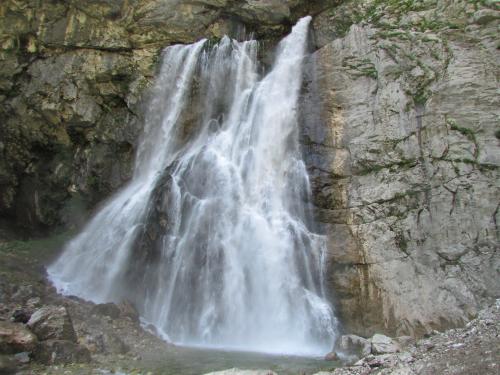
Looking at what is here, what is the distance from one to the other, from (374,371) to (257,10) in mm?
15703

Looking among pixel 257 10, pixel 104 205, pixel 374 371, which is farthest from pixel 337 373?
pixel 257 10

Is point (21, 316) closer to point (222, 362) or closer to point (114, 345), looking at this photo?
point (114, 345)

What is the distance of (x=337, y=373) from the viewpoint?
801 centimetres

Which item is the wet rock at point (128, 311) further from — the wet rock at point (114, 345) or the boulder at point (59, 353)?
the boulder at point (59, 353)

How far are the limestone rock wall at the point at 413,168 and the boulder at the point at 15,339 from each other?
7532mm

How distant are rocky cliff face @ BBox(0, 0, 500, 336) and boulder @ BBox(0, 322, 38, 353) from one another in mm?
7536

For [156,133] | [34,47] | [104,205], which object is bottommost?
[104,205]

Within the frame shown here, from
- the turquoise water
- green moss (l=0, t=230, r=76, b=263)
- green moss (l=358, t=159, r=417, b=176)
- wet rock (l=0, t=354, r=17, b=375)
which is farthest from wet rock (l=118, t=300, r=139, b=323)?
green moss (l=358, t=159, r=417, b=176)

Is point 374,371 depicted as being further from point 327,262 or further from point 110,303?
point 110,303

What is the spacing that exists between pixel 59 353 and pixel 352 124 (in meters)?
10.1

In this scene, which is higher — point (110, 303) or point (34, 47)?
point (34, 47)

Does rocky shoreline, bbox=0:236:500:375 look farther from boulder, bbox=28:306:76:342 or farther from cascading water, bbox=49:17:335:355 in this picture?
cascading water, bbox=49:17:335:355

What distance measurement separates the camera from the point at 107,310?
12711mm

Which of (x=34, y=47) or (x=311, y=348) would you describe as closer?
(x=311, y=348)
